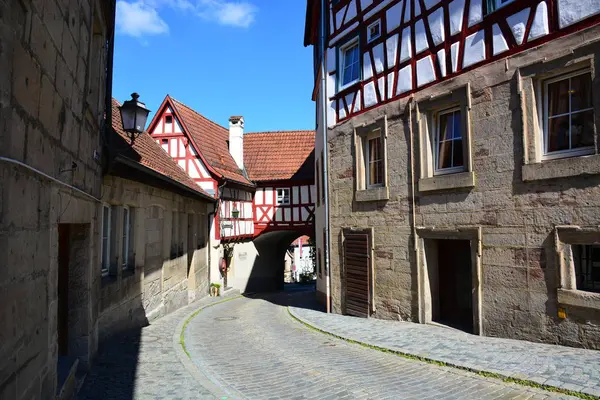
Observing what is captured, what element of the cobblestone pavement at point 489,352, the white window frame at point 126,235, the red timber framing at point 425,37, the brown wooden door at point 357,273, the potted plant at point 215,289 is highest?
the red timber framing at point 425,37

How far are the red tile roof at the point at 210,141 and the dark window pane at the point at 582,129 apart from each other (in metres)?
15.4

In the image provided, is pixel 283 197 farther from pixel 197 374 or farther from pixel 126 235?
pixel 197 374

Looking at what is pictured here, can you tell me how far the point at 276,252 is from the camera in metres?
26.8

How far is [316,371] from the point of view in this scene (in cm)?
668

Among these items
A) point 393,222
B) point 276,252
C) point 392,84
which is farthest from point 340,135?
point 276,252

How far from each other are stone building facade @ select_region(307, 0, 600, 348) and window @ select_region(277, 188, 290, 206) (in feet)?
40.3

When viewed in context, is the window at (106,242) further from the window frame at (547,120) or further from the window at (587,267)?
the window at (587,267)

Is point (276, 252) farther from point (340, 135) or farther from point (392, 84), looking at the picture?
point (392, 84)

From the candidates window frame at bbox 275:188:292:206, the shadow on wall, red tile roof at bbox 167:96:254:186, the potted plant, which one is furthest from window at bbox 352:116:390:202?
window frame at bbox 275:188:292:206

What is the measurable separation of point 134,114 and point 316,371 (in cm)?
508

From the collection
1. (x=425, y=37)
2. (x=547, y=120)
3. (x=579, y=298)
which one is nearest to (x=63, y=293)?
(x=579, y=298)

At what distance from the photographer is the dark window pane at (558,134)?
23.2 ft

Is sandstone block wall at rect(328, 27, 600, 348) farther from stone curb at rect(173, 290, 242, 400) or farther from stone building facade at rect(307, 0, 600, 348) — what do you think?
stone curb at rect(173, 290, 242, 400)

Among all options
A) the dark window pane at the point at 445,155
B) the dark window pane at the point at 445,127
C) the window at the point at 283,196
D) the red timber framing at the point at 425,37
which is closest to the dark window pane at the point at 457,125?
the dark window pane at the point at 445,127
